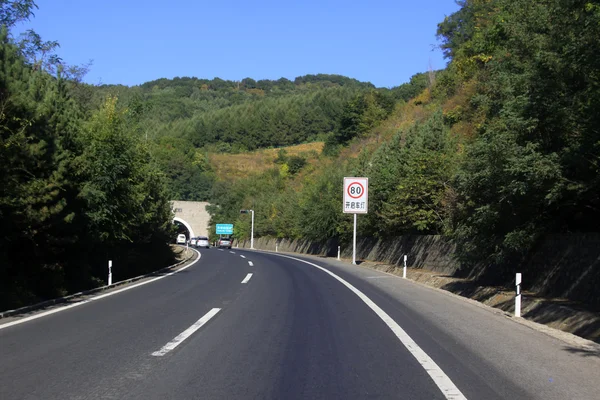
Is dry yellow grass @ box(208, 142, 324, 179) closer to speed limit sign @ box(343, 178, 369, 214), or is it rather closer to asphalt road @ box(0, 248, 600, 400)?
speed limit sign @ box(343, 178, 369, 214)

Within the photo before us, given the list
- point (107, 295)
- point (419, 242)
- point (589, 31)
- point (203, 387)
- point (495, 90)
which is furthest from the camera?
point (419, 242)

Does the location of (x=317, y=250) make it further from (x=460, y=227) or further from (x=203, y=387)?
(x=203, y=387)

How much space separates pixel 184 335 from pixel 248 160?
152202mm

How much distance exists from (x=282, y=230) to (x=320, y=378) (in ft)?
239

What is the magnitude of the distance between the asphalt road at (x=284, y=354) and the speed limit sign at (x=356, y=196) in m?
25.0

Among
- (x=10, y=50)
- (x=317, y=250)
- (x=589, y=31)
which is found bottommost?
(x=317, y=250)

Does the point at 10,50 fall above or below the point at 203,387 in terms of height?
above

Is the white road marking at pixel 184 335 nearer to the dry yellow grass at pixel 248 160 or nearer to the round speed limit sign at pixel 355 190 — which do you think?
the round speed limit sign at pixel 355 190

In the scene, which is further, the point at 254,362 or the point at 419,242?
the point at 419,242

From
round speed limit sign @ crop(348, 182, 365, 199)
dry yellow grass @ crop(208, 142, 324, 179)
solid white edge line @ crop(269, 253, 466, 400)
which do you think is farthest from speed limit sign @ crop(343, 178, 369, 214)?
dry yellow grass @ crop(208, 142, 324, 179)

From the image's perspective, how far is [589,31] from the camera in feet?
46.6

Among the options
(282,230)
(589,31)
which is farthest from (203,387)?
(282,230)

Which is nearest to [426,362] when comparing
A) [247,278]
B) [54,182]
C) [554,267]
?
[554,267]

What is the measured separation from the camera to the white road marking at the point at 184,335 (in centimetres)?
845
